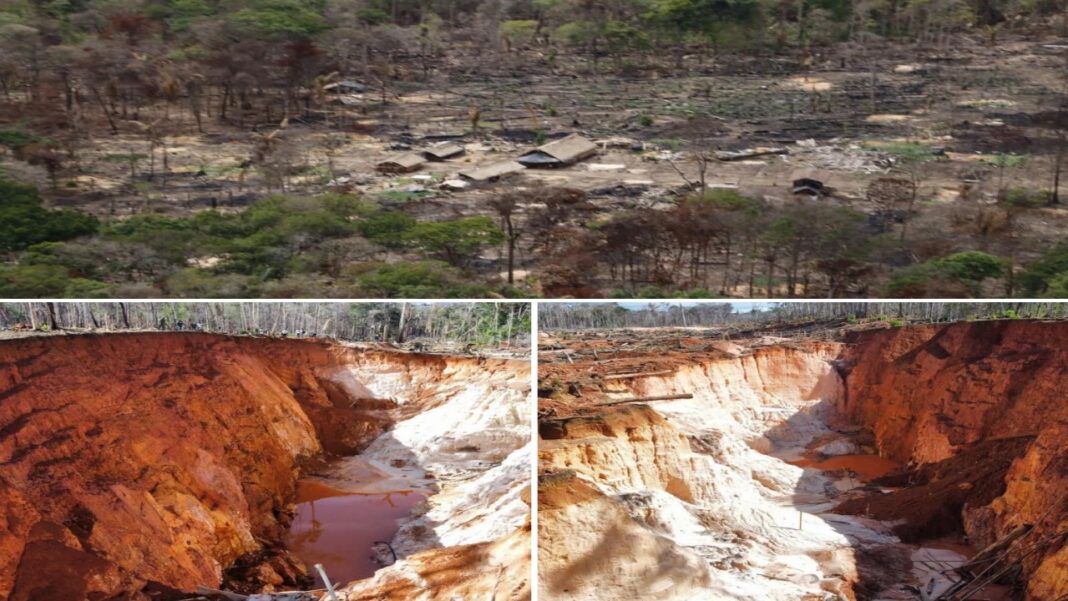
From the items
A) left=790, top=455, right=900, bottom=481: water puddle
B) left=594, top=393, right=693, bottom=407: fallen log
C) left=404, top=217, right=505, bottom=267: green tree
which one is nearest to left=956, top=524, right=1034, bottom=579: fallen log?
left=790, top=455, right=900, bottom=481: water puddle

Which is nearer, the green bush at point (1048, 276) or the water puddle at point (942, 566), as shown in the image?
the water puddle at point (942, 566)

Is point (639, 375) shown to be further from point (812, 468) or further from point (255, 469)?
point (255, 469)

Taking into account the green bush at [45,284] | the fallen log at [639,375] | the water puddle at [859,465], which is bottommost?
the green bush at [45,284]

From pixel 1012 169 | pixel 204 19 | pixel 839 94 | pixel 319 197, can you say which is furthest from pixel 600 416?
pixel 204 19

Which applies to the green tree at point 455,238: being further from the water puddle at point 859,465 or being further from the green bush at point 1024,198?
the water puddle at point 859,465

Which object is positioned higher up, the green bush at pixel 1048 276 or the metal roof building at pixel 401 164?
the metal roof building at pixel 401 164

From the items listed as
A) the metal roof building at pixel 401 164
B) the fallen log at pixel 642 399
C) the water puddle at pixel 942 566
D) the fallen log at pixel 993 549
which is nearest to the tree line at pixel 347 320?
the fallen log at pixel 642 399
